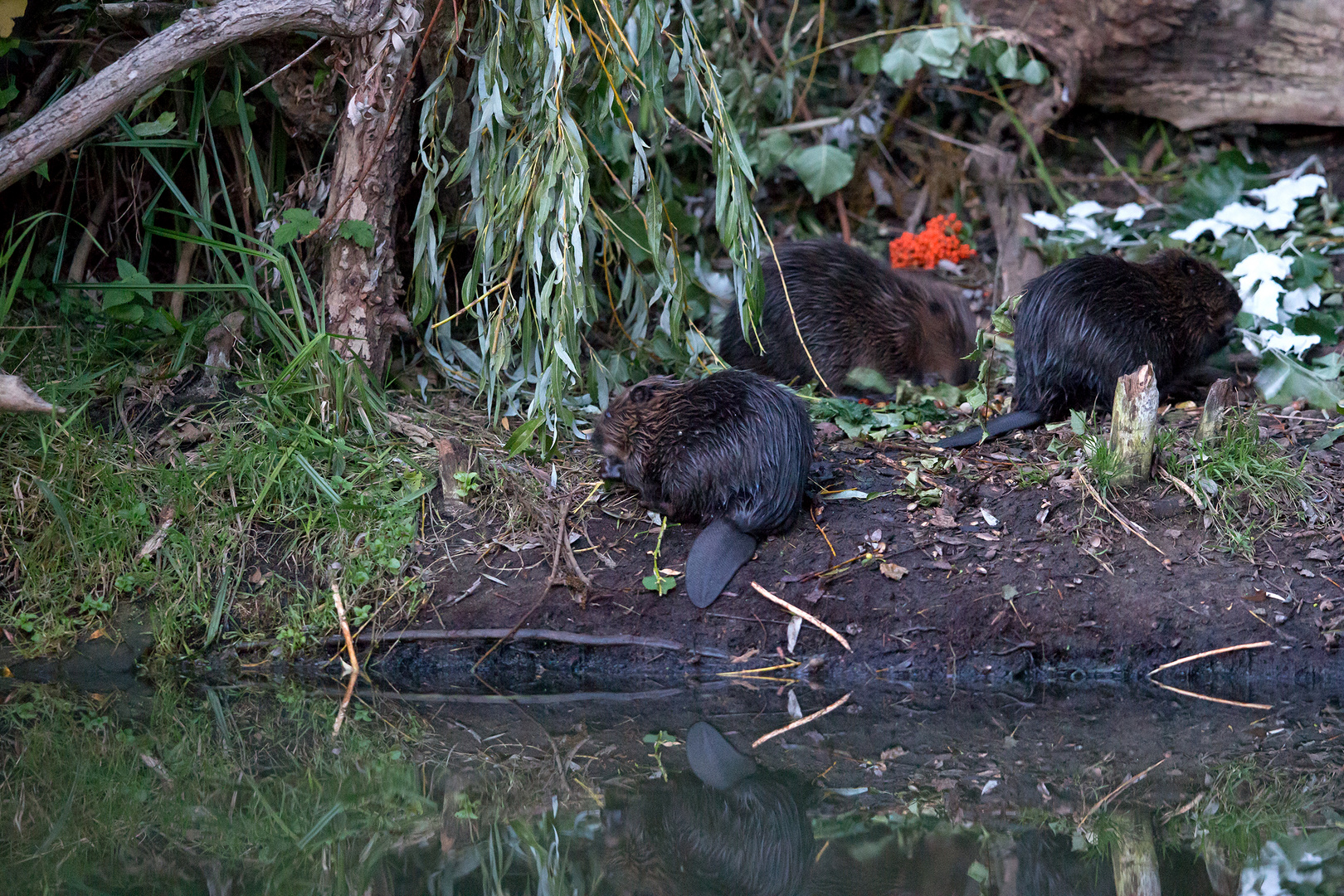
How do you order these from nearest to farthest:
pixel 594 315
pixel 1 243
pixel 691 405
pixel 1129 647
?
pixel 1129 647 → pixel 691 405 → pixel 594 315 → pixel 1 243

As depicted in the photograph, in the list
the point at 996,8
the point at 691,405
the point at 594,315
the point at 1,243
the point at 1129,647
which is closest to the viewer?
the point at 1129,647

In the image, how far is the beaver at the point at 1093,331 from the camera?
11.6 ft

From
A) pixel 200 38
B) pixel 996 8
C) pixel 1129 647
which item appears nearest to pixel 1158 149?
pixel 996 8

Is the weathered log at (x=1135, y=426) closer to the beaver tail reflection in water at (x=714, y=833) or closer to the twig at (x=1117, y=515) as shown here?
the twig at (x=1117, y=515)

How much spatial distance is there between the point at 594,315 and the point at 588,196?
35 cm

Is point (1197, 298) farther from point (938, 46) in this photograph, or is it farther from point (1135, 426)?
point (938, 46)

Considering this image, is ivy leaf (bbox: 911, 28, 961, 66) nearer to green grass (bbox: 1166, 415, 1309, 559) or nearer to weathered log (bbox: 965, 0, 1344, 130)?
weathered log (bbox: 965, 0, 1344, 130)

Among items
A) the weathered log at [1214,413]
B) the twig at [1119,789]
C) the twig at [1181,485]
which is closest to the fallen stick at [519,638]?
the twig at [1119,789]

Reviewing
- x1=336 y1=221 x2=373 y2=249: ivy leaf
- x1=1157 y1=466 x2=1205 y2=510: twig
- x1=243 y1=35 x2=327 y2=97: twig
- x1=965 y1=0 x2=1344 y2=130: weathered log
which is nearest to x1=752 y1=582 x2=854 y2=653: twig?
x1=1157 y1=466 x2=1205 y2=510: twig

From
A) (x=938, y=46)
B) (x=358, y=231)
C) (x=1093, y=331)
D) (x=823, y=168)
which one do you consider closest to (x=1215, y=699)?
(x=1093, y=331)

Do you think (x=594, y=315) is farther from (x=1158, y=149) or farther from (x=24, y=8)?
(x=1158, y=149)

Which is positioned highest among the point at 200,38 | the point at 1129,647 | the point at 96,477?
the point at 200,38

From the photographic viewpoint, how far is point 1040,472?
3.33m

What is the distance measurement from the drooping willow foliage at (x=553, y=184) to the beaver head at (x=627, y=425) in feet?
0.39
